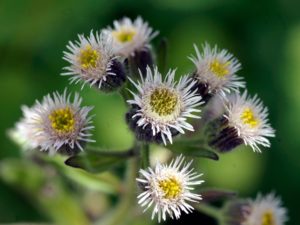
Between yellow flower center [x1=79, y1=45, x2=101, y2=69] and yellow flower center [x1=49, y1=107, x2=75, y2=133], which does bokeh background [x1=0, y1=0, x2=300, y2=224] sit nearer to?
yellow flower center [x1=49, y1=107, x2=75, y2=133]

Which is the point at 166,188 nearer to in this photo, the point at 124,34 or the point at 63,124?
the point at 63,124

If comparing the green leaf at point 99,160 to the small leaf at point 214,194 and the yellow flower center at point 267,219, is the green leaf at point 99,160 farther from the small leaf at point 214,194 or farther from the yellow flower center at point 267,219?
the yellow flower center at point 267,219

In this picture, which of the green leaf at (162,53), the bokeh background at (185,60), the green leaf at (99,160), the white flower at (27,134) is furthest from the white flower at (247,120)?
the bokeh background at (185,60)

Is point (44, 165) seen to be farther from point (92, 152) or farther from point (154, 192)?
point (154, 192)

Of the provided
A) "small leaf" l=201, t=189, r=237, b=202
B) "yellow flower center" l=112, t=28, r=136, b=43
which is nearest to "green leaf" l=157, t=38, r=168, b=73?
"yellow flower center" l=112, t=28, r=136, b=43

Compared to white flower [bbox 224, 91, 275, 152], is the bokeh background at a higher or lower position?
higher

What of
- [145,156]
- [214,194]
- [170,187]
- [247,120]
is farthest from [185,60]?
[170,187]

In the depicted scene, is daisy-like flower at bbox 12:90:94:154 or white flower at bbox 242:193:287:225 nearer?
daisy-like flower at bbox 12:90:94:154
